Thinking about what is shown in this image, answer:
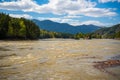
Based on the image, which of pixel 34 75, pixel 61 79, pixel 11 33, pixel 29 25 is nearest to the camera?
pixel 61 79

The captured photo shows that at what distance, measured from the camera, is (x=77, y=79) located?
2333 cm

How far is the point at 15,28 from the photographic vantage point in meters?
137

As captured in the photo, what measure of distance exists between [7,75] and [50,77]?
4864 millimetres

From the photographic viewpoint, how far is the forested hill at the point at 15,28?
421ft

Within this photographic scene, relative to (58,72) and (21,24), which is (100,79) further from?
(21,24)

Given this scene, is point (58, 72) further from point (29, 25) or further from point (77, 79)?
point (29, 25)

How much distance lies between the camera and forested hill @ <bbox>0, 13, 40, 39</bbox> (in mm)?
128275

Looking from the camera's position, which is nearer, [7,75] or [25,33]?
[7,75]

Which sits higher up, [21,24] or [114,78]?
[21,24]

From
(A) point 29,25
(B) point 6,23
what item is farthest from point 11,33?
(A) point 29,25

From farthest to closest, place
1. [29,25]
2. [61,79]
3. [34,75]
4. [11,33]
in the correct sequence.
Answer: [29,25]
[11,33]
[34,75]
[61,79]

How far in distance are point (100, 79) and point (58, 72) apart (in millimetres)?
5851

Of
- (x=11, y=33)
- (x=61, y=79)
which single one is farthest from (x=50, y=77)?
(x=11, y=33)

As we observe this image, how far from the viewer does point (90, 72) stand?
27266mm
